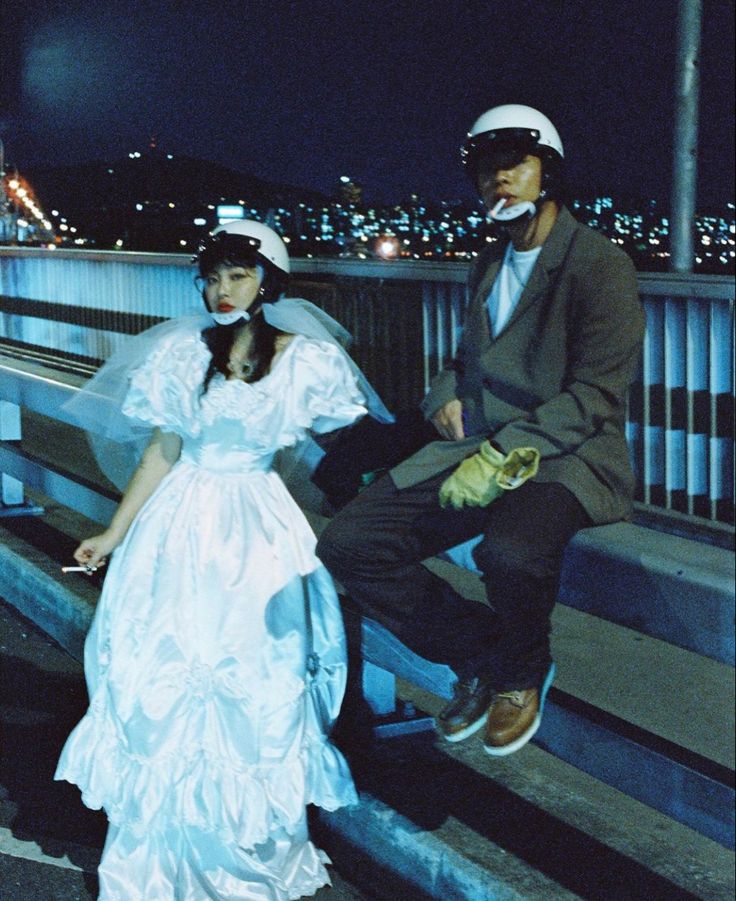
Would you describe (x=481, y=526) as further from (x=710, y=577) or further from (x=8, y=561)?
(x=8, y=561)

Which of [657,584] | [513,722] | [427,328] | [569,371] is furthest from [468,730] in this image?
[427,328]

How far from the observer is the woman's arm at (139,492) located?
14.7ft

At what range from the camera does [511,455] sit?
3475mm

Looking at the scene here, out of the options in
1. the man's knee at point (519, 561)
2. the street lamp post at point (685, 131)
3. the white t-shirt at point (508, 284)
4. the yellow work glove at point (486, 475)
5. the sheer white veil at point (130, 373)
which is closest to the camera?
the man's knee at point (519, 561)

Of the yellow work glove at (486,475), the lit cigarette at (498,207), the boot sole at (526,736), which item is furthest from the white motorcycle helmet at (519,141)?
the boot sole at (526,736)

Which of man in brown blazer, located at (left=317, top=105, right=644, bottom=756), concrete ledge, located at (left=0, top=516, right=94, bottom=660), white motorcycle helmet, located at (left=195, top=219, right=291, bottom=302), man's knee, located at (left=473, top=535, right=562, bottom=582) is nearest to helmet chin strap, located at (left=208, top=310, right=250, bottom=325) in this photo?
white motorcycle helmet, located at (left=195, top=219, right=291, bottom=302)

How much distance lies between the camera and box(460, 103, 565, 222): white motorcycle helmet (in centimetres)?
A: 374

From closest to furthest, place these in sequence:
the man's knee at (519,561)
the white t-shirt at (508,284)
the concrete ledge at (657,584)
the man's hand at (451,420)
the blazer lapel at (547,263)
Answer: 1. the concrete ledge at (657,584)
2. the man's knee at (519,561)
3. the blazer lapel at (547,263)
4. the white t-shirt at (508,284)
5. the man's hand at (451,420)

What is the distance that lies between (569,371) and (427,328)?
833cm

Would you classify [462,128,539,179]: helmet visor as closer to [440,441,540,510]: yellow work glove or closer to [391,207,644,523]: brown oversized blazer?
[391,207,644,523]: brown oversized blazer

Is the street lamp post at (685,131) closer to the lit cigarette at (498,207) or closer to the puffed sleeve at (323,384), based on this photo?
the puffed sleeve at (323,384)

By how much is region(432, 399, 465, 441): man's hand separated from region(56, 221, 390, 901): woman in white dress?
425 mm

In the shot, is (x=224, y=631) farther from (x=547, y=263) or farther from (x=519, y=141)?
(x=519, y=141)

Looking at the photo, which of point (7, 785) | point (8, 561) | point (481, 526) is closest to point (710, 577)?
point (481, 526)
